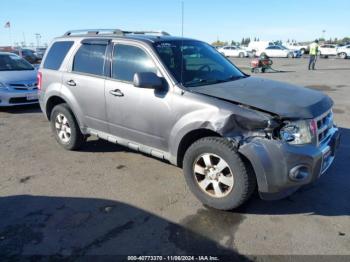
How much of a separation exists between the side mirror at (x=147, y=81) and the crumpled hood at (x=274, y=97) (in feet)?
1.34

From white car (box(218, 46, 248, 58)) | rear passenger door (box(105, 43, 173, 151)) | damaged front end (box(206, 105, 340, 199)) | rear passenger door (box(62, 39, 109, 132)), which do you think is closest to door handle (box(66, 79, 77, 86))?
rear passenger door (box(62, 39, 109, 132))

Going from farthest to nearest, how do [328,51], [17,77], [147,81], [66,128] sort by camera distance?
[328,51] → [17,77] → [66,128] → [147,81]

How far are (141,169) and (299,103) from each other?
245 cm

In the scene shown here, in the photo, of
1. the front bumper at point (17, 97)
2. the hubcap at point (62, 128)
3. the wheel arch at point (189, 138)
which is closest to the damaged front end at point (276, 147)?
the wheel arch at point (189, 138)

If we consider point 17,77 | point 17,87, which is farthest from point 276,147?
point 17,77

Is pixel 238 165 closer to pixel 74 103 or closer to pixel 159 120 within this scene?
pixel 159 120

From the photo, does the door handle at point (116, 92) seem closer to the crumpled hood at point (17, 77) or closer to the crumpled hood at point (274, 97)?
the crumpled hood at point (274, 97)

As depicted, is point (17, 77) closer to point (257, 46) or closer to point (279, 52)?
point (279, 52)

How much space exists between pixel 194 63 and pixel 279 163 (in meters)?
1.93

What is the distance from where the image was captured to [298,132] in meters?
3.40

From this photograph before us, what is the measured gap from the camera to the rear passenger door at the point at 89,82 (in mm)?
4934

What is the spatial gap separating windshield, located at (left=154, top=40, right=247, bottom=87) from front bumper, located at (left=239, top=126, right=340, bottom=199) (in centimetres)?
126

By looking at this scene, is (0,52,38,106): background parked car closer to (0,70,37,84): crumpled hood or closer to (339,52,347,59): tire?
(0,70,37,84): crumpled hood

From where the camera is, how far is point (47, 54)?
237 inches
